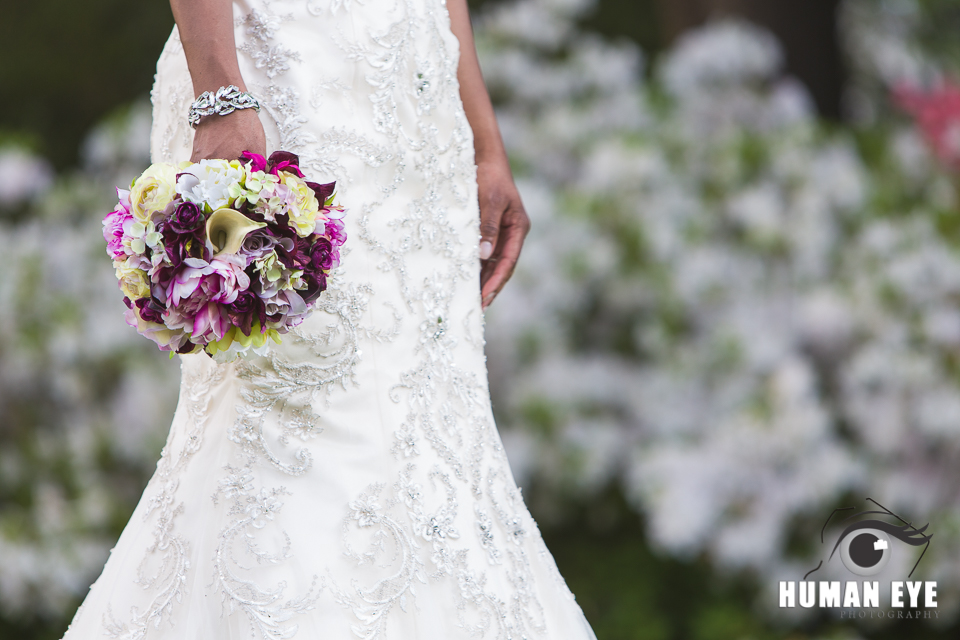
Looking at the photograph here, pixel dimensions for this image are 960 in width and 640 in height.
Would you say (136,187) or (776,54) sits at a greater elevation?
(776,54)

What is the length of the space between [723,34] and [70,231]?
3722 mm

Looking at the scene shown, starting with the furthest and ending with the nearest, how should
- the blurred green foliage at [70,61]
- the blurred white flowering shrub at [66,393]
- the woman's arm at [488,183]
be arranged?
the blurred green foliage at [70,61]
the blurred white flowering shrub at [66,393]
the woman's arm at [488,183]

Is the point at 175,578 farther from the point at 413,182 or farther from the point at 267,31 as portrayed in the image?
the point at 267,31

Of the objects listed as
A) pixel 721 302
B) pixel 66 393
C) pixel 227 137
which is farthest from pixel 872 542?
pixel 66 393

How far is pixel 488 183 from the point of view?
2119 millimetres

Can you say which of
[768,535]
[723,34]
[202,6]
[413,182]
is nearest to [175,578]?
[413,182]

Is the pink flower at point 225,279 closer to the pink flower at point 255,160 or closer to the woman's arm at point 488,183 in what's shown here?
the pink flower at point 255,160

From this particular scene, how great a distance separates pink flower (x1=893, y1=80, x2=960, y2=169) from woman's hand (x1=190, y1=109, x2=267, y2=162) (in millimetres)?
4798

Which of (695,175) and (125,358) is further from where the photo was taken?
(695,175)

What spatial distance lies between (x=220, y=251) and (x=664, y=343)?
11.7 feet

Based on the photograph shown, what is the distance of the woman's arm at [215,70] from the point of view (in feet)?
4.87

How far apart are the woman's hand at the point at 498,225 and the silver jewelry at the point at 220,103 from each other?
2.34ft

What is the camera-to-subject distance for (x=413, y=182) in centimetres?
177
